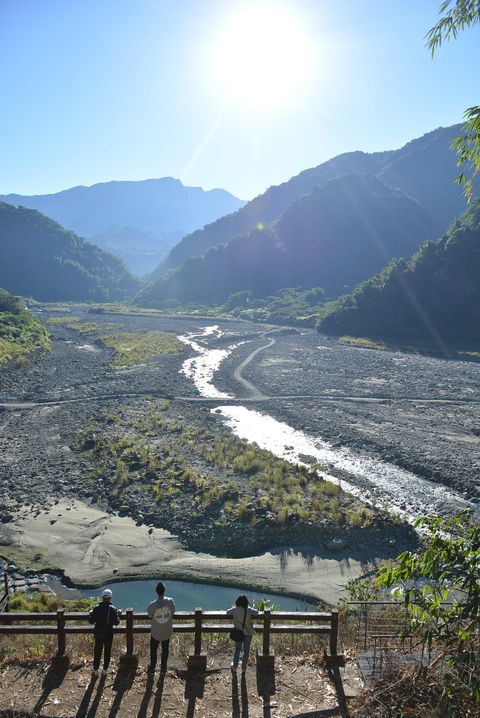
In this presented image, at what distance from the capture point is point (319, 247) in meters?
162

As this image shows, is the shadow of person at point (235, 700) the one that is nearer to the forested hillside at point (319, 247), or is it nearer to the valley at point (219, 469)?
the valley at point (219, 469)

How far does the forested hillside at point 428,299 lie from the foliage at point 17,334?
51.5 meters

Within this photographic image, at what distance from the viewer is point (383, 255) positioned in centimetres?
15350

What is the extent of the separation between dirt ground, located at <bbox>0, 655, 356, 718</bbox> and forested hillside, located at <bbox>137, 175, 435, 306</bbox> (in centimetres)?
14103

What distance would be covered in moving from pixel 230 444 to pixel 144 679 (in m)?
20.9

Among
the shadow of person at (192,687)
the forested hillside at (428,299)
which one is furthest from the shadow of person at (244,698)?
the forested hillside at (428,299)

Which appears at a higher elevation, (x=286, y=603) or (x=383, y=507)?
(x=383, y=507)

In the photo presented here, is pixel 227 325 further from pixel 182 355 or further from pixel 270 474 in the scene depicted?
pixel 270 474

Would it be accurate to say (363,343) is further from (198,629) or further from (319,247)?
(319,247)

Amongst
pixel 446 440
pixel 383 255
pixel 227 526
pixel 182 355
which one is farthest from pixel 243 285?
pixel 227 526

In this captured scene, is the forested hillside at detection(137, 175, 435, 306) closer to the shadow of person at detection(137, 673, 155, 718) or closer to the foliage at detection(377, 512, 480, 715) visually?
the shadow of person at detection(137, 673, 155, 718)

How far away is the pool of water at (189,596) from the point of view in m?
15.9

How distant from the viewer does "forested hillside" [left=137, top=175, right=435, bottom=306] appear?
15488 cm

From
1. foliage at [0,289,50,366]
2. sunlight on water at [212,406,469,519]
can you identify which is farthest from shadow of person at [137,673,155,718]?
foliage at [0,289,50,366]
